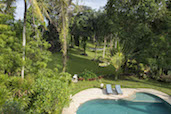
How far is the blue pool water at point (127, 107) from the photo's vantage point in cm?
1069

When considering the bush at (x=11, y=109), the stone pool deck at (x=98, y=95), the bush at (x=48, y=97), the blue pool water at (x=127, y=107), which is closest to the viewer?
the bush at (x=11, y=109)

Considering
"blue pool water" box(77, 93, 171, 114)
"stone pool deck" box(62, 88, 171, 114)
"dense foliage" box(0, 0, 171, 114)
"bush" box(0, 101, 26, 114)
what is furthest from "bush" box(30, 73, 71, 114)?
"blue pool water" box(77, 93, 171, 114)

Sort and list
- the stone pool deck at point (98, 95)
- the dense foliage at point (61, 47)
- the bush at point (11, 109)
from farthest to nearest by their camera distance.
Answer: the stone pool deck at point (98, 95)
the dense foliage at point (61, 47)
the bush at point (11, 109)

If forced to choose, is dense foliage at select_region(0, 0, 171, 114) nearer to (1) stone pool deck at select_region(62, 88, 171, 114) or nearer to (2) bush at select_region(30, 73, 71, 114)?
(2) bush at select_region(30, 73, 71, 114)

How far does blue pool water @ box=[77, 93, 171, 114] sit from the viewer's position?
10.7m

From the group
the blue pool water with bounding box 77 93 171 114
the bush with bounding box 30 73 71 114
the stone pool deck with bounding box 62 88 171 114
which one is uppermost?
the bush with bounding box 30 73 71 114

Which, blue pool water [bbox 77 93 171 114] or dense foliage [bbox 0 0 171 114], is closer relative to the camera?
dense foliage [bbox 0 0 171 114]

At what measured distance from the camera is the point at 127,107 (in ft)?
37.5

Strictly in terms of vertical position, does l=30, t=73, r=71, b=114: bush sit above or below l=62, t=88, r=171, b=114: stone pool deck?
above

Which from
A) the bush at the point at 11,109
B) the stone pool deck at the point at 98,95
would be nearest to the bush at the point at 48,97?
the bush at the point at 11,109

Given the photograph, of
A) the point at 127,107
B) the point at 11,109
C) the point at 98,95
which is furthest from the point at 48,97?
the point at 127,107

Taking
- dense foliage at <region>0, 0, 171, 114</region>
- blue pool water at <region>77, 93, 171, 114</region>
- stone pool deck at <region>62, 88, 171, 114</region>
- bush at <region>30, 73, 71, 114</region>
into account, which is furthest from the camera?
stone pool deck at <region>62, 88, 171, 114</region>

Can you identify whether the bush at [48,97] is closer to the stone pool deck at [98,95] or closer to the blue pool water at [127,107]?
the stone pool deck at [98,95]

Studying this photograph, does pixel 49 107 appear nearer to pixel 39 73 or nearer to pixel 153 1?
pixel 39 73
